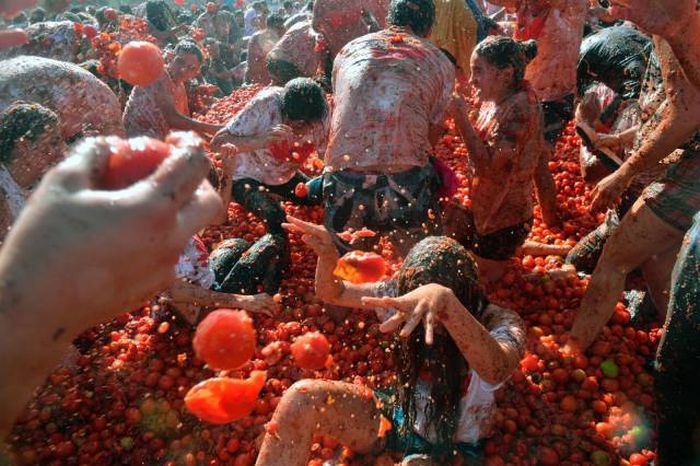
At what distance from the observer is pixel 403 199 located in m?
3.79

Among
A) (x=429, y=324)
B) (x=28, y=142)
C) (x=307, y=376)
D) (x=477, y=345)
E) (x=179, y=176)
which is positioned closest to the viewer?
(x=179, y=176)

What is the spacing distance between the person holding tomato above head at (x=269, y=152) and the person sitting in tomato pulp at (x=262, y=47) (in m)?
5.93

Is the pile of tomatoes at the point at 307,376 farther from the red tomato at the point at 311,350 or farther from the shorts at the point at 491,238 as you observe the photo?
the shorts at the point at 491,238

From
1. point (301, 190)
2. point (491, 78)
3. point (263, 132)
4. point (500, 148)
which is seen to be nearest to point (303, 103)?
point (263, 132)

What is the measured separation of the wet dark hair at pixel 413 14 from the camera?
388 centimetres

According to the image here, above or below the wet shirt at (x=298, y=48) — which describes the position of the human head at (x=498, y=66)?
above

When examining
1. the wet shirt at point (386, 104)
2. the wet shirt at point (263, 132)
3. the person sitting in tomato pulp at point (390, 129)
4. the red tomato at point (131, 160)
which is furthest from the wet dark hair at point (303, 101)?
the red tomato at point (131, 160)

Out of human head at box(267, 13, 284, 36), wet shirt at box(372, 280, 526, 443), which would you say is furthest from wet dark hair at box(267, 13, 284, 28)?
wet shirt at box(372, 280, 526, 443)

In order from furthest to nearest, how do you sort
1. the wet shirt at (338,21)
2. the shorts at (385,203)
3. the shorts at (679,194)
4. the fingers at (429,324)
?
the wet shirt at (338,21)
the shorts at (385,203)
the shorts at (679,194)
the fingers at (429,324)

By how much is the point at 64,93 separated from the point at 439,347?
410cm

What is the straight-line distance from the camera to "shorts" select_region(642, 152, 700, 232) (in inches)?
112

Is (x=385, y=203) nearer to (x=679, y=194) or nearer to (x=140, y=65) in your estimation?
(x=679, y=194)

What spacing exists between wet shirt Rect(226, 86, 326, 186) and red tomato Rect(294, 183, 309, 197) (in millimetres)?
172

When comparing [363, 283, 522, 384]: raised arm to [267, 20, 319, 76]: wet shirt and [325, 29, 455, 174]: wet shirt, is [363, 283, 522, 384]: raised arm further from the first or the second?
[267, 20, 319, 76]: wet shirt
